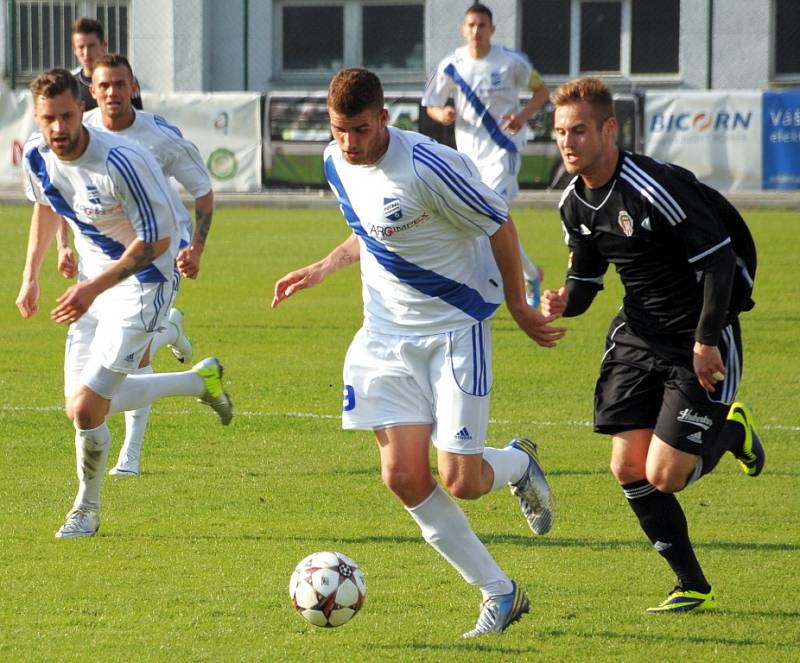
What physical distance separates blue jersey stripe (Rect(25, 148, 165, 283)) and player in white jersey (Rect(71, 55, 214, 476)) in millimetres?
637

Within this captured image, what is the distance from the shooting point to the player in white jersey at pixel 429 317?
5184 mm

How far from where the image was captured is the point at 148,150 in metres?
7.46

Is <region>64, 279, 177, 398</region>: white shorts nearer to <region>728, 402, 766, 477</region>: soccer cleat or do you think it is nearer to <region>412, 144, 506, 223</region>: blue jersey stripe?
<region>412, 144, 506, 223</region>: blue jersey stripe

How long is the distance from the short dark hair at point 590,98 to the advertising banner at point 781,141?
59.0 ft

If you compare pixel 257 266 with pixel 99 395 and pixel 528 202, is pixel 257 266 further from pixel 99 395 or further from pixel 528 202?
pixel 99 395

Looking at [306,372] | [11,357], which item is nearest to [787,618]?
[306,372]

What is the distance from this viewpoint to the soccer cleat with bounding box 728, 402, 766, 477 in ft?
21.5

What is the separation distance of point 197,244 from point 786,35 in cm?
2312

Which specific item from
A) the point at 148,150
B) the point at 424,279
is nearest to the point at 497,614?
the point at 424,279

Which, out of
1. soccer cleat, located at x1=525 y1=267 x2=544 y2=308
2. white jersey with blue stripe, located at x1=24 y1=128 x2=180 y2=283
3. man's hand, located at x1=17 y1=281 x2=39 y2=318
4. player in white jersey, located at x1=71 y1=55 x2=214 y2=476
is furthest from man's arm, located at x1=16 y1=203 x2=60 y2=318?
soccer cleat, located at x1=525 y1=267 x2=544 y2=308

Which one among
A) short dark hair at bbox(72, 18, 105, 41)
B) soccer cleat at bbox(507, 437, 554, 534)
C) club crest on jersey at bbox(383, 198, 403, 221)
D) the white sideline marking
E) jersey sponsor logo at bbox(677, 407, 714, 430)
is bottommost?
the white sideline marking

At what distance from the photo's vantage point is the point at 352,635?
17.1 ft

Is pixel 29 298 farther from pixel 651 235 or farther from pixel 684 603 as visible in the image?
pixel 684 603

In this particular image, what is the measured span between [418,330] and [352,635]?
111 centimetres
